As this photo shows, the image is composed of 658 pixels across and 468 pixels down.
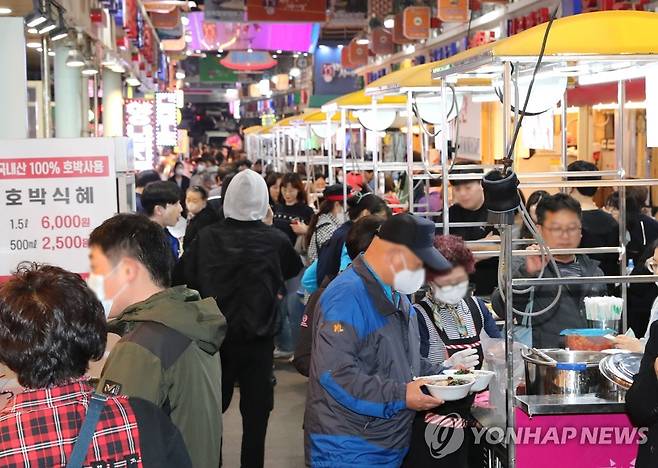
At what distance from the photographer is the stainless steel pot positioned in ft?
13.5

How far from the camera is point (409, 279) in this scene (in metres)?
3.37

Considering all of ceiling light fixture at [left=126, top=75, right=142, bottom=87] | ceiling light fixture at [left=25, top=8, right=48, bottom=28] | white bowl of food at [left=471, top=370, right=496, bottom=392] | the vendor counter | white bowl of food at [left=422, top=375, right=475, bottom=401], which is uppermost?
ceiling light fixture at [left=126, top=75, right=142, bottom=87]

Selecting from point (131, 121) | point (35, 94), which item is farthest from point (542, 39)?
point (131, 121)

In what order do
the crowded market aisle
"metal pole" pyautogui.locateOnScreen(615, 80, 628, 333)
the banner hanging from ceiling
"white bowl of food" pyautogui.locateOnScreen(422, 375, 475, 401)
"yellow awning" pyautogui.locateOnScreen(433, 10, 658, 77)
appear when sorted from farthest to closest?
the banner hanging from ceiling, the crowded market aisle, "metal pole" pyautogui.locateOnScreen(615, 80, 628, 333), "yellow awning" pyautogui.locateOnScreen(433, 10, 658, 77), "white bowl of food" pyautogui.locateOnScreen(422, 375, 475, 401)

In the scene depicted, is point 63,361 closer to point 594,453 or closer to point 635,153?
point 594,453

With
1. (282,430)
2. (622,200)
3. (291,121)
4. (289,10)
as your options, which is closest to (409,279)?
(622,200)

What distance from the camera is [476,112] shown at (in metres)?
16.9

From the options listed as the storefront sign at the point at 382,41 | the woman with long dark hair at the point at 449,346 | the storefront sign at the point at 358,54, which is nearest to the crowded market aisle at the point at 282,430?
the woman with long dark hair at the point at 449,346

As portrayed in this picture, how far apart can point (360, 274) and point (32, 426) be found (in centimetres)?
169

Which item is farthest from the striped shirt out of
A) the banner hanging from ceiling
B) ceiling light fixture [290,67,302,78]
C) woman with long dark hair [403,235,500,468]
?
ceiling light fixture [290,67,302,78]

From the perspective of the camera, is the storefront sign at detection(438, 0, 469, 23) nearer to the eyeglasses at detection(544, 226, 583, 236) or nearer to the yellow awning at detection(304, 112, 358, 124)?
the yellow awning at detection(304, 112, 358, 124)

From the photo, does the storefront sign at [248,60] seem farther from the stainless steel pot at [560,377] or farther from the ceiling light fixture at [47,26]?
the stainless steel pot at [560,377]

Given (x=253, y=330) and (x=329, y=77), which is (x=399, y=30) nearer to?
(x=329, y=77)

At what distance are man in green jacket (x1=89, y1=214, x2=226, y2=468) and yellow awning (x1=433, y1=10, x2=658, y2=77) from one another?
1771 millimetres
